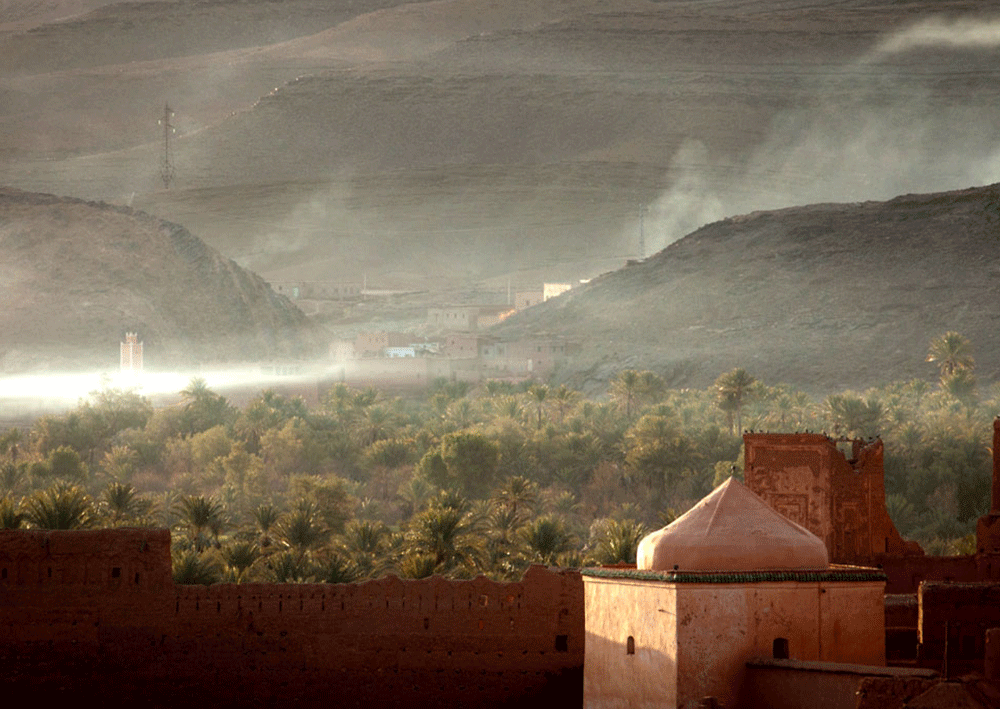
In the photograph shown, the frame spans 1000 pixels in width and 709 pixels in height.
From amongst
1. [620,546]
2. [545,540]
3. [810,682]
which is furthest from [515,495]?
[810,682]

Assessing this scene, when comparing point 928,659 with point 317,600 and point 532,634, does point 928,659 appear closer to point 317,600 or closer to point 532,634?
point 532,634

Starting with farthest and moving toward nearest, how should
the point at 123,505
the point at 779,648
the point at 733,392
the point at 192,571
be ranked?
the point at 733,392
the point at 123,505
the point at 192,571
the point at 779,648

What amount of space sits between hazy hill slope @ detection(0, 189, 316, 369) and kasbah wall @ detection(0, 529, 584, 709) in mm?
80970

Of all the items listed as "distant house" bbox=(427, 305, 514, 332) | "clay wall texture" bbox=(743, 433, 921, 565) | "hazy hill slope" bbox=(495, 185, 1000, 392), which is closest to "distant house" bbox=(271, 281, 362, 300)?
"distant house" bbox=(427, 305, 514, 332)

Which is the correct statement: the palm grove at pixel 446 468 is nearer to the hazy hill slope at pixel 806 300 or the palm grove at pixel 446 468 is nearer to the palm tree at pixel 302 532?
the palm tree at pixel 302 532

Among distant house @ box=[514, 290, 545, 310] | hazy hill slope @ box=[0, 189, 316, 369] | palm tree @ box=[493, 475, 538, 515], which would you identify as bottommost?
palm tree @ box=[493, 475, 538, 515]

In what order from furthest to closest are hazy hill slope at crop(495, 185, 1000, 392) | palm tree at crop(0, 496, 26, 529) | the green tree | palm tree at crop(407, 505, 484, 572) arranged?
hazy hill slope at crop(495, 185, 1000, 392) → the green tree → palm tree at crop(407, 505, 484, 572) → palm tree at crop(0, 496, 26, 529)

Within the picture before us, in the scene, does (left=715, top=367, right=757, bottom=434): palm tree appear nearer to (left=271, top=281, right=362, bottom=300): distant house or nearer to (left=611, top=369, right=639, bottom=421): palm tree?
(left=611, top=369, right=639, bottom=421): palm tree

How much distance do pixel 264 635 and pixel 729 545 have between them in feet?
29.7

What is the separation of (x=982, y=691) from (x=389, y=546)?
32.0 meters

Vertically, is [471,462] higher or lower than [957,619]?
higher

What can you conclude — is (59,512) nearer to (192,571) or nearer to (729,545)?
(192,571)

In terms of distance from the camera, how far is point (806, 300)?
134625 mm

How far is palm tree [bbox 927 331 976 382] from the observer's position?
103750mm
